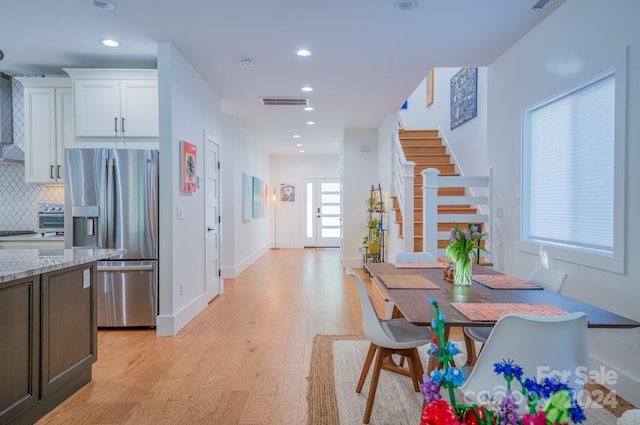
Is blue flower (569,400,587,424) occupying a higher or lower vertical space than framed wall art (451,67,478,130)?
lower

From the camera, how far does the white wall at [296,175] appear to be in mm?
11531

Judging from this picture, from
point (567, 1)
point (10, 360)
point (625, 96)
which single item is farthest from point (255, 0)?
point (10, 360)

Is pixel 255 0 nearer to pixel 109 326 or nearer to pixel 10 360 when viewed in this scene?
pixel 10 360

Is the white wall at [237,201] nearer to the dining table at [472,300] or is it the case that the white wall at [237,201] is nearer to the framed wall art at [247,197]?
the framed wall art at [247,197]

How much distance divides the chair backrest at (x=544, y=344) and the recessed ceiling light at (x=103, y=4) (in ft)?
10.8

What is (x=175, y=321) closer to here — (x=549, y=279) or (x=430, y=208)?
(x=430, y=208)

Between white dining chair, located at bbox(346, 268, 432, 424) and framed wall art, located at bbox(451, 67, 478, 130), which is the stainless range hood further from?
framed wall art, located at bbox(451, 67, 478, 130)

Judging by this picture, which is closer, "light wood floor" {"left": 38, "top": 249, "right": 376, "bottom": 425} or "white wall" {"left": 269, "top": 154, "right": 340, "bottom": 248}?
"light wood floor" {"left": 38, "top": 249, "right": 376, "bottom": 425}

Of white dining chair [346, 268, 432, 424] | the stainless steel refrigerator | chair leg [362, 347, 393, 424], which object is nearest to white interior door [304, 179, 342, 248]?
the stainless steel refrigerator

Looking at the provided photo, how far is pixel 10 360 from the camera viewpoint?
6.59 ft

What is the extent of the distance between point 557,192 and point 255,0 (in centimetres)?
280

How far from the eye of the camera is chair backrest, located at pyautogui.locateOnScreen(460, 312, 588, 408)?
142 centimetres

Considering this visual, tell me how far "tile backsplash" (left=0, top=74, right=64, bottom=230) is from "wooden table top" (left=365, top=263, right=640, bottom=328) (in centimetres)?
437

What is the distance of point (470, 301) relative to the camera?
1955 millimetres
